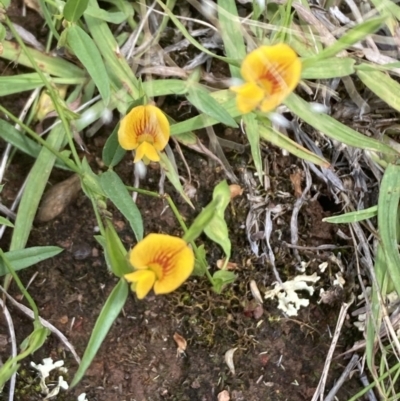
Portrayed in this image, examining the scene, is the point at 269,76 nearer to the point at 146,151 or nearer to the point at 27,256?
the point at 146,151

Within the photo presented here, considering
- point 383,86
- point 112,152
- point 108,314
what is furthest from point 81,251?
point 383,86

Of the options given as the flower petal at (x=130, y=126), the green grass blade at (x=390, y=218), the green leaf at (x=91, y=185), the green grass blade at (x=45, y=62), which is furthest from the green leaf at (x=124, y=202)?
the green grass blade at (x=390, y=218)

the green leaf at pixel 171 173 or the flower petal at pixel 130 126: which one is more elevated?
the flower petal at pixel 130 126

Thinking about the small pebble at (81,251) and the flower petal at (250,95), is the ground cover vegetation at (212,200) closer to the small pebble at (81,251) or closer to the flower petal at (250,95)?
the small pebble at (81,251)

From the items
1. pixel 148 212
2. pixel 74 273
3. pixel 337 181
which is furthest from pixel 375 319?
pixel 74 273

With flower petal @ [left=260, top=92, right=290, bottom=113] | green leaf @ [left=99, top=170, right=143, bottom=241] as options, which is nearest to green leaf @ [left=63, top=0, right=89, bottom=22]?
green leaf @ [left=99, top=170, right=143, bottom=241]

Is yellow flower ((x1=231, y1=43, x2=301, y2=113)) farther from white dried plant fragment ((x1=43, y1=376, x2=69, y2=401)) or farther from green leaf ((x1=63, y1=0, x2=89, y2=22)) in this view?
white dried plant fragment ((x1=43, y1=376, x2=69, y2=401))

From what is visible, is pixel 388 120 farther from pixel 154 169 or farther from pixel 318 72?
pixel 154 169

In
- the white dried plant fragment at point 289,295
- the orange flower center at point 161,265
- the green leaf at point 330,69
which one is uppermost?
the green leaf at point 330,69
